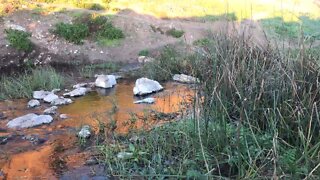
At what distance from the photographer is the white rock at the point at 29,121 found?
301 inches

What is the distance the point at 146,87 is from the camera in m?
10.2

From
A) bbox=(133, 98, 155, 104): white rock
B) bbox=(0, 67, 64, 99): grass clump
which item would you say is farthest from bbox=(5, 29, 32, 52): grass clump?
bbox=(133, 98, 155, 104): white rock

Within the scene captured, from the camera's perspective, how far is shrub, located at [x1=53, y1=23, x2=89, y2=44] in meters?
14.6

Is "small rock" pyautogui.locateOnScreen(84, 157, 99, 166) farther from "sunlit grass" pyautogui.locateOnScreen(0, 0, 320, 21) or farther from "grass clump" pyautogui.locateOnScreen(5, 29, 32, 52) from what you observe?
"sunlit grass" pyautogui.locateOnScreen(0, 0, 320, 21)

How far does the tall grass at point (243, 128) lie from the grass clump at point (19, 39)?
28.4ft

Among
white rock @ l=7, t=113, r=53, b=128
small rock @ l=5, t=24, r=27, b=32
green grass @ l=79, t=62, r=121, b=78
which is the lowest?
green grass @ l=79, t=62, r=121, b=78

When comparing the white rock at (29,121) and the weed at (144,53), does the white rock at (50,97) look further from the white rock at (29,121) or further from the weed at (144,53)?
the weed at (144,53)

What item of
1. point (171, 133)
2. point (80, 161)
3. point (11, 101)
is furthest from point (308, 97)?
point (11, 101)

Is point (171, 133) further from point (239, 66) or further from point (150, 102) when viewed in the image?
point (150, 102)

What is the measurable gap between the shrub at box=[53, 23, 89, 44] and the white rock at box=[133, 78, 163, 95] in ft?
15.7

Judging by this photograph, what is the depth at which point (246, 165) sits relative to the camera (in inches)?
176

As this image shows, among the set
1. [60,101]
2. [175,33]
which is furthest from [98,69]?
[60,101]

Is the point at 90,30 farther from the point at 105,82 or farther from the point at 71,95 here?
the point at 71,95

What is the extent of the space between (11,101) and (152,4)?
32.1ft
